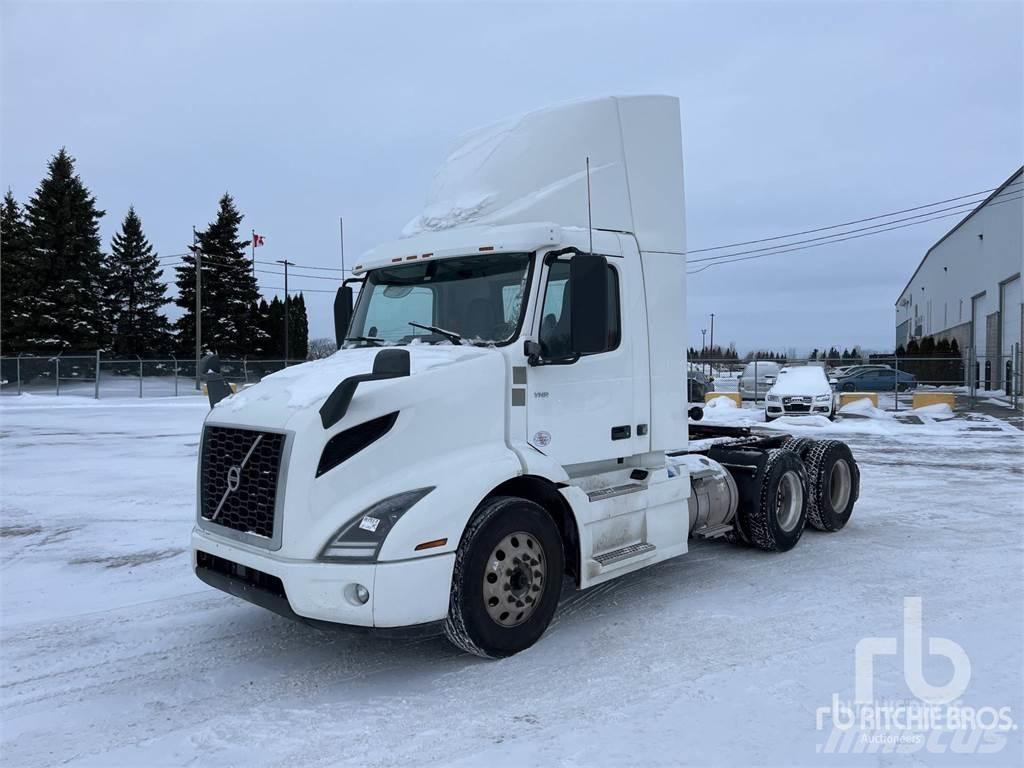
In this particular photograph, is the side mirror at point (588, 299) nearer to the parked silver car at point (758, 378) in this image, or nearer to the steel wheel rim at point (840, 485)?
the steel wheel rim at point (840, 485)

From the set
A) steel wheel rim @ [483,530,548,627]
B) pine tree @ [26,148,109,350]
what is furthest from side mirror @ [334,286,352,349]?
pine tree @ [26,148,109,350]

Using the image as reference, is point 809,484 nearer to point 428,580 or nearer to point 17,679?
point 428,580

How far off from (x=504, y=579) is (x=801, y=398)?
19001mm

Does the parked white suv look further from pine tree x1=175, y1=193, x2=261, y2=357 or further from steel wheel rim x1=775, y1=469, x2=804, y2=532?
pine tree x1=175, y1=193, x2=261, y2=357

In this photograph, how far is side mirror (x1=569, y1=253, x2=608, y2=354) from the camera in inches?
196

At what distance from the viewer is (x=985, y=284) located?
147 ft

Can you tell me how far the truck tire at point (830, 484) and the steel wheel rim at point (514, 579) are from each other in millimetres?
4297

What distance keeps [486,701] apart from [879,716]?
7.09 feet

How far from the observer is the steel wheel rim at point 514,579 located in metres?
4.85

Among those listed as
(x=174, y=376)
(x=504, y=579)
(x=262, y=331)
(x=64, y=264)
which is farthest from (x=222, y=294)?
(x=504, y=579)

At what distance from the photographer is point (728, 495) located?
7.39 metres

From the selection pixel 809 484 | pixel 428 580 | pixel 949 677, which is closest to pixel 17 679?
pixel 428 580

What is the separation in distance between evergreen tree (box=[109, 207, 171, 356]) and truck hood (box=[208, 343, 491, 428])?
175 ft

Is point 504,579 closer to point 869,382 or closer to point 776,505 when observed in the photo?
point 776,505
